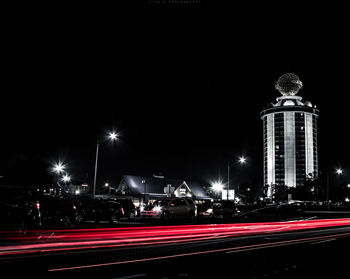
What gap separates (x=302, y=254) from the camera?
11289 mm

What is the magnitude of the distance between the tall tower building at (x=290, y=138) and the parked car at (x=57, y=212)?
514ft

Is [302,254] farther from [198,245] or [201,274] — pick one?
[201,274]

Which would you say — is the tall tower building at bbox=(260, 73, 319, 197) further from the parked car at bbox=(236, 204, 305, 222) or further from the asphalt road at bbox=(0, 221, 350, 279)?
the asphalt road at bbox=(0, 221, 350, 279)

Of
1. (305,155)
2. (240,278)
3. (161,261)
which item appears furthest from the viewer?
(305,155)

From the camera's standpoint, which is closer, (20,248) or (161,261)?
(161,261)

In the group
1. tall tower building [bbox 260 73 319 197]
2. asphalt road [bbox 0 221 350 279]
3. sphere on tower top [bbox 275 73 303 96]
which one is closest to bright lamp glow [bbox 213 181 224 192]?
tall tower building [bbox 260 73 319 197]

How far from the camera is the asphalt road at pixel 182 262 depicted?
788cm

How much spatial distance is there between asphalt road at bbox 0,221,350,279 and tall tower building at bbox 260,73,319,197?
16438cm

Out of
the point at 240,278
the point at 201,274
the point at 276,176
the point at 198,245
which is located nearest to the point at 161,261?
the point at 201,274

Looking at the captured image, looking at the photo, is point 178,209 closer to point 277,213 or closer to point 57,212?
point 277,213

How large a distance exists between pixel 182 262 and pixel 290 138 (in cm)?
17337

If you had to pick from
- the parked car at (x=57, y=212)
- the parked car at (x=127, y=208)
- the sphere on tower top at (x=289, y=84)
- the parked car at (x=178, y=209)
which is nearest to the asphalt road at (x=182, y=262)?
the parked car at (x=57, y=212)

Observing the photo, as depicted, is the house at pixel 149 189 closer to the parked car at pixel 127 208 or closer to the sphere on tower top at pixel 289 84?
the parked car at pixel 127 208

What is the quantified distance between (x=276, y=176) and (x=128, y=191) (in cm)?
11261
